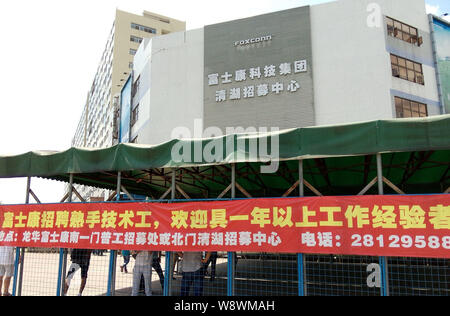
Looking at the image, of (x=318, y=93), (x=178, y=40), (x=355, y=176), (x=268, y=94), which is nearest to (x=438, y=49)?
(x=318, y=93)

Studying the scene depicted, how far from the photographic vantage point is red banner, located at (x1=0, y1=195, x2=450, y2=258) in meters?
6.08

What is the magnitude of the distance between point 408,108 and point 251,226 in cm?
1746

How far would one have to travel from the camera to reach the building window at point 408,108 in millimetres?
19875

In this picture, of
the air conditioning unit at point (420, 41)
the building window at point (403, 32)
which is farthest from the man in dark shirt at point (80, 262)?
the air conditioning unit at point (420, 41)

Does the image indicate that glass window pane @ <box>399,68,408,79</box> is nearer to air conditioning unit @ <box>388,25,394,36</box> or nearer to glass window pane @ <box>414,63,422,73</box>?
glass window pane @ <box>414,63,422,73</box>

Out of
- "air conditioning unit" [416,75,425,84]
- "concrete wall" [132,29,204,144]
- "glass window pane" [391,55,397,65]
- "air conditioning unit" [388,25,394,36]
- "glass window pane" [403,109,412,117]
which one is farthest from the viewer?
"concrete wall" [132,29,204,144]

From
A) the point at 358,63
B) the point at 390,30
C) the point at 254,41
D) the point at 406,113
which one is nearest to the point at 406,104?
the point at 406,113

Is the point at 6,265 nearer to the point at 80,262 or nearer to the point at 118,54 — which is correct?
the point at 80,262

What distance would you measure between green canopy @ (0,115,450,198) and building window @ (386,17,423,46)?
12.3 metres

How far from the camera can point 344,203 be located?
21.3 feet

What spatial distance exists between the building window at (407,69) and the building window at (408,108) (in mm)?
1439

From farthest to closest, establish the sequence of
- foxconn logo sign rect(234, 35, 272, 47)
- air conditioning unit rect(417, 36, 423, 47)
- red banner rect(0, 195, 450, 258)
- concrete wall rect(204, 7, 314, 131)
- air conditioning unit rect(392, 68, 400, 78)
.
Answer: foxconn logo sign rect(234, 35, 272, 47), air conditioning unit rect(417, 36, 423, 47), concrete wall rect(204, 7, 314, 131), air conditioning unit rect(392, 68, 400, 78), red banner rect(0, 195, 450, 258)

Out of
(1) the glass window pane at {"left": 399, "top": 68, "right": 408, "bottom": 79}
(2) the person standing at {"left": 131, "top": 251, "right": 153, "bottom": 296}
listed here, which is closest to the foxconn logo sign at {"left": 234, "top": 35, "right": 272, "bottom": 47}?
(1) the glass window pane at {"left": 399, "top": 68, "right": 408, "bottom": 79}
